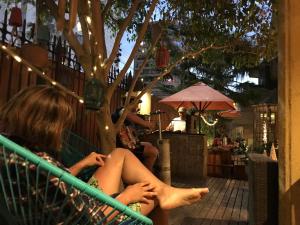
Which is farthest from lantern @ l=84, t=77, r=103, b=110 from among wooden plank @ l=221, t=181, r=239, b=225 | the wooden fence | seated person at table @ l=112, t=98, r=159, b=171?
wooden plank @ l=221, t=181, r=239, b=225

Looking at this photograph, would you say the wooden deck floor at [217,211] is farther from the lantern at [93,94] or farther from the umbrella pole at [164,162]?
the lantern at [93,94]

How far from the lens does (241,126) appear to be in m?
19.3

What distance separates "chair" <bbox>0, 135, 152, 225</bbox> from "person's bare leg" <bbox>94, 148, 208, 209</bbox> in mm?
683

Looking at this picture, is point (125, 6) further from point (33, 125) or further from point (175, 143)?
point (33, 125)

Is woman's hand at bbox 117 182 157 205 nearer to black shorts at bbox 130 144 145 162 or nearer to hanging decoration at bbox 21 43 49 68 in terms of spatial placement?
black shorts at bbox 130 144 145 162

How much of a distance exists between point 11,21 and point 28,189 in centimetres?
443

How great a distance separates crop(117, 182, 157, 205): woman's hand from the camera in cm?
142

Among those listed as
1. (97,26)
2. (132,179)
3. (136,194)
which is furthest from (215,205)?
(136,194)

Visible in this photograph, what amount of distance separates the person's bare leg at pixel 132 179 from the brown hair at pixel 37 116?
602 millimetres

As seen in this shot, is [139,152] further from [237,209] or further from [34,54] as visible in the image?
[34,54]

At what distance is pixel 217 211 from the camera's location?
3811mm

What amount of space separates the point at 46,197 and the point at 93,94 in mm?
2085

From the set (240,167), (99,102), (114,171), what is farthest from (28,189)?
(240,167)

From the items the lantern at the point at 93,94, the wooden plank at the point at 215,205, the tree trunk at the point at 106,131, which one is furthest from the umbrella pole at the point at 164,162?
the lantern at the point at 93,94
